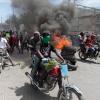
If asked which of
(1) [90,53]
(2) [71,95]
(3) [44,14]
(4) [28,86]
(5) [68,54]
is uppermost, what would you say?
(3) [44,14]

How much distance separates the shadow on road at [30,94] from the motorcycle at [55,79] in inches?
8.6

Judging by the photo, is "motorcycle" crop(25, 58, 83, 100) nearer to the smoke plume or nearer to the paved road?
the paved road

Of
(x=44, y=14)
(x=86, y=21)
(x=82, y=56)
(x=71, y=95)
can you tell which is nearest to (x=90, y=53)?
(x=82, y=56)

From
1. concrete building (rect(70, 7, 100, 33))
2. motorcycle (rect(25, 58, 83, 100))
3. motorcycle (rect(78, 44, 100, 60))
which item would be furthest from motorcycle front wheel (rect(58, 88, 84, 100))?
concrete building (rect(70, 7, 100, 33))

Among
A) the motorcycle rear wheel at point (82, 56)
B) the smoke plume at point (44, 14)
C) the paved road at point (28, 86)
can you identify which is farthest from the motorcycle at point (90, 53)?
the smoke plume at point (44, 14)

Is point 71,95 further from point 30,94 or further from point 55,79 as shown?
point 30,94

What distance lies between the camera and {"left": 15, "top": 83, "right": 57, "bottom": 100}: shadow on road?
6957 millimetres

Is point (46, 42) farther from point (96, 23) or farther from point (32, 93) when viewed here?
point (96, 23)

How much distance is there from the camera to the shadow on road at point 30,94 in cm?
696

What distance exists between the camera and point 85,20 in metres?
33.5

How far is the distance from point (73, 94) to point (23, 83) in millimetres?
2997

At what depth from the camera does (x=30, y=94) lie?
733cm

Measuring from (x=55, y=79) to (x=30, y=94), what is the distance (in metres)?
1.07

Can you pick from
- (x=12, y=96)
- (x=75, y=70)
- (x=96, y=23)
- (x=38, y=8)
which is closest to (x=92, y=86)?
(x=12, y=96)
